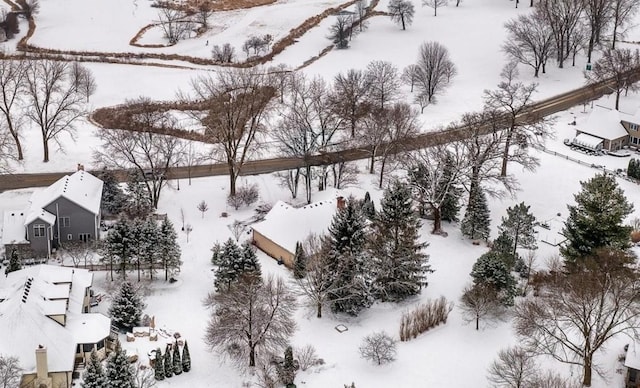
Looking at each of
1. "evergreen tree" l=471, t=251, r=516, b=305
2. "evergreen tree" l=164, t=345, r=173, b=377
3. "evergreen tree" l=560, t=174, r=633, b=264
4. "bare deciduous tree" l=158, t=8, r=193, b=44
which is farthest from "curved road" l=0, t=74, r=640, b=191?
"bare deciduous tree" l=158, t=8, r=193, b=44

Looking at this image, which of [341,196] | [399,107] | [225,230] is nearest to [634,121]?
[399,107]

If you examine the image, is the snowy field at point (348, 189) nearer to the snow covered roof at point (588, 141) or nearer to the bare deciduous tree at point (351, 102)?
the snow covered roof at point (588, 141)

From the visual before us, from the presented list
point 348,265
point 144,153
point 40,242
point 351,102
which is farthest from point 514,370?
point 144,153

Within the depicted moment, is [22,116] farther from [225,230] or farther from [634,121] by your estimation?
[634,121]

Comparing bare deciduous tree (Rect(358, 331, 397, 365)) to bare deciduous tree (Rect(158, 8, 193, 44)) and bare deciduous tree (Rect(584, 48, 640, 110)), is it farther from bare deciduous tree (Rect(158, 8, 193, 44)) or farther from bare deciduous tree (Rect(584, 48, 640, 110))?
bare deciduous tree (Rect(158, 8, 193, 44))

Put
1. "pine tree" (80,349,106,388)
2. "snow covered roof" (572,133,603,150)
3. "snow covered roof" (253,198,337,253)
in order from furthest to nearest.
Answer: "snow covered roof" (572,133,603,150)
"snow covered roof" (253,198,337,253)
"pine tree" (80,349,106,388)

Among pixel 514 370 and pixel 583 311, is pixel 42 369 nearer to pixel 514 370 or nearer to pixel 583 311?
pixel 514 370
